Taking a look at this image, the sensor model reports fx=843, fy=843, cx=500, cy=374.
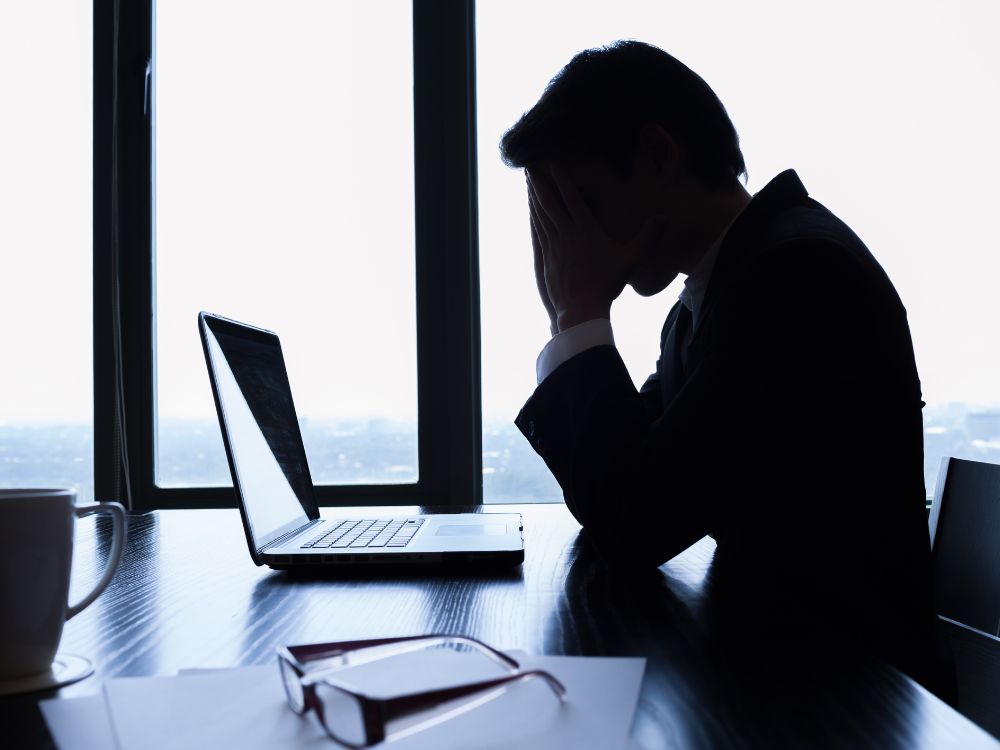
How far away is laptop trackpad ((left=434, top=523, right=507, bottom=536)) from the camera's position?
3.26 feet

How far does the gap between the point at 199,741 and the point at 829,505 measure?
691 mm

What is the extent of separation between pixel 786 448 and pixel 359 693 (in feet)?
2.11

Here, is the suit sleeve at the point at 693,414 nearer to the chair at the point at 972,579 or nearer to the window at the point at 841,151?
the chair at the point at 972,579

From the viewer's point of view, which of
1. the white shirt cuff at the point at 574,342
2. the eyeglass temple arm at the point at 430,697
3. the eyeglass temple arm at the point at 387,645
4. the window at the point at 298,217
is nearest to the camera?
the eyeglass temple arm at the point at 430,697

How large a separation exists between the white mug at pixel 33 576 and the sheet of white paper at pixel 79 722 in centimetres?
5

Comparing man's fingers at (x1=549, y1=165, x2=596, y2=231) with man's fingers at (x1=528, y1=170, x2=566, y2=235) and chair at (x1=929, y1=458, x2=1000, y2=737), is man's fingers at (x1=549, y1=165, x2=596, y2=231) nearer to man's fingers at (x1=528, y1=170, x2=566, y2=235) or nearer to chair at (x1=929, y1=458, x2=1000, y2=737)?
man's fingers at (x1=528, y1=170, x2=566, y2=235)

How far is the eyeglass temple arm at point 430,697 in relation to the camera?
33 centimetres

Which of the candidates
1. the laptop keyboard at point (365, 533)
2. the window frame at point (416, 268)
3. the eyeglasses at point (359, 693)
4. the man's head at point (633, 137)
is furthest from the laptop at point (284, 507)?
the window frame at point (416, 268)

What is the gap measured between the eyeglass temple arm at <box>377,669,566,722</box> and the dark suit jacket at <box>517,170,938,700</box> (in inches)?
17.8

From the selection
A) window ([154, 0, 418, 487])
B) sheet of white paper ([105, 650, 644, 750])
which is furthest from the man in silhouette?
window ([154, 0, 418, 487])

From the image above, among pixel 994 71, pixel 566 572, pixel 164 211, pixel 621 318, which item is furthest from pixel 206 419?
pixel 994 71

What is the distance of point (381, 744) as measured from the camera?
1.18 ft

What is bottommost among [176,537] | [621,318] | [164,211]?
[176,537]

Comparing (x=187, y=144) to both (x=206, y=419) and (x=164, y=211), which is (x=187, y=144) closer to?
(x=164, y=211)
